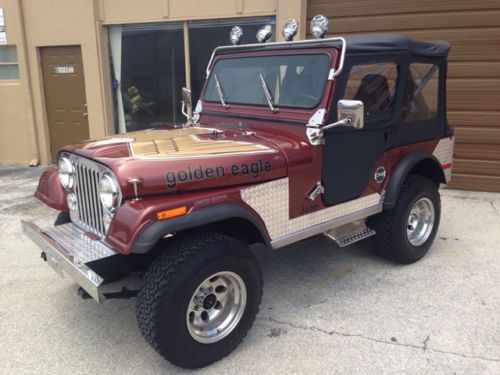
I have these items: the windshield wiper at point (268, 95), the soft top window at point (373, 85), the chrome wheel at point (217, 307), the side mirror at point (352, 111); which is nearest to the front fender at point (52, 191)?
the chrome wheel at point (217, 307)

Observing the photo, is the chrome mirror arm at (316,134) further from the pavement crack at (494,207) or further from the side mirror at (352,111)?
the pavement crack at (494,207)

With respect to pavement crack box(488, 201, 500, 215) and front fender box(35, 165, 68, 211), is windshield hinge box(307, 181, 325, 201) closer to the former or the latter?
front fender box(35, 165, 68, 211)

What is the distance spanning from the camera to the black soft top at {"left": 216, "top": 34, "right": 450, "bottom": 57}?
3.44 metres

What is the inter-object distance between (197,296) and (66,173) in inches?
51.9

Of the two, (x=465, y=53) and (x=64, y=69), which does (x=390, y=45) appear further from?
(x=64, y=69)

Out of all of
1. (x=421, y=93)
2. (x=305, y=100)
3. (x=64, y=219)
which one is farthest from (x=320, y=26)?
(x=64, y=219)

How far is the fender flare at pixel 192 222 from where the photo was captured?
97.0 inches

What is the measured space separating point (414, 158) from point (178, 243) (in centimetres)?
233

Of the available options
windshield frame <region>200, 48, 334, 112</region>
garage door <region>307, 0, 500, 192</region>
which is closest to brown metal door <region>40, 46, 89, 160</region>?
garage door <region>307, 0, 500, 192</region>

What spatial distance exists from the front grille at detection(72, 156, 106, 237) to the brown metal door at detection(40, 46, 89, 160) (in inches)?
239

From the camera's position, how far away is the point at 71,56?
8.58 meters

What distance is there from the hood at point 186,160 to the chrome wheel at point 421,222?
6.06 ft

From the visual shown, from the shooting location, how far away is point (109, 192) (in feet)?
8.72

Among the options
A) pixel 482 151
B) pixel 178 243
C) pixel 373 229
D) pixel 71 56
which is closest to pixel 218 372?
pixel 178 243
